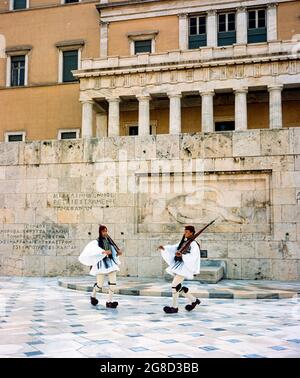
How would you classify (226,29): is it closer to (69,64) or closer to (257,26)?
(257,26)

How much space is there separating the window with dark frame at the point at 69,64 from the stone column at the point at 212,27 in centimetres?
995

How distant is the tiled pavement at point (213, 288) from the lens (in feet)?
38.5

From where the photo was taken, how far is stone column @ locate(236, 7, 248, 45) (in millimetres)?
32656

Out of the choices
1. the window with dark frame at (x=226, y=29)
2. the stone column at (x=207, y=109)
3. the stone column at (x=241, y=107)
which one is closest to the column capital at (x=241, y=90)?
the stone column at (x=241, y=107)

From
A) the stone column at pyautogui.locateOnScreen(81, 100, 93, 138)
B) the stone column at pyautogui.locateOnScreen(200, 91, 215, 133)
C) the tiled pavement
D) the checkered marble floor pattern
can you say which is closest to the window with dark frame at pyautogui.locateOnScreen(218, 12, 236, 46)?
the stone column at pyautogui.locateOnScreen(200, 91, 215, 133)

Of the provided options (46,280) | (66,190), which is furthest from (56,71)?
(46,280)

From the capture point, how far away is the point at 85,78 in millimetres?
32500

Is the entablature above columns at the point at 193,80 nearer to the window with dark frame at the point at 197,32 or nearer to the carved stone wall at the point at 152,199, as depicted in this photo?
the window with dark frame at the point at 197,32

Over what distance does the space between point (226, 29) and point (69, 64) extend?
11784 mm

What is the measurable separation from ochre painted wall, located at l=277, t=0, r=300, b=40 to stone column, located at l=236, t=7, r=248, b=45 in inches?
86.7

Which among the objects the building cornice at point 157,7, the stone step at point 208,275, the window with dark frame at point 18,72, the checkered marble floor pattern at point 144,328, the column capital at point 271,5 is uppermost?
the building cornice at point 157,7

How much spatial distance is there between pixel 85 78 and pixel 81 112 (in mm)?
3484

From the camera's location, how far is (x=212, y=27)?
1313 inches
